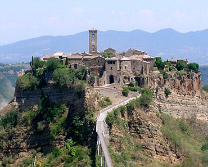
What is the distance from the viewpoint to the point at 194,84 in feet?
175

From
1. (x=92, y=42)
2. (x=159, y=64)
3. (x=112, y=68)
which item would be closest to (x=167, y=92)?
(x=159, y=64)

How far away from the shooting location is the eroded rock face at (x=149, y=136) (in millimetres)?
36684

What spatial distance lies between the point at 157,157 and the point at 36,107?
14.9m

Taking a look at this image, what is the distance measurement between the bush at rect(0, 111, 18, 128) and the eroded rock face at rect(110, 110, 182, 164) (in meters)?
13.0

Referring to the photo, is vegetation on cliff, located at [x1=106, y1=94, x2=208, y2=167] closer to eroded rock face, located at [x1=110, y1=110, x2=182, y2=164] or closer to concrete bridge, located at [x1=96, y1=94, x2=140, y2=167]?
eroded rock face, located at [x1=110, y1=110, x2=182, y2=164]

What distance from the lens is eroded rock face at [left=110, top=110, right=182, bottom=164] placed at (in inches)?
1444

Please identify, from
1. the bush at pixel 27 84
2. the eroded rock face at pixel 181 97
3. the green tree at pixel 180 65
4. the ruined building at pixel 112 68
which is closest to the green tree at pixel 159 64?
the ruined building at pixel 112 68

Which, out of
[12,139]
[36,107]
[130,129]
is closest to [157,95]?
[130,129]

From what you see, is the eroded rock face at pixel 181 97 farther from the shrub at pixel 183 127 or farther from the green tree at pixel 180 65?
the shrub at pixel 183 127

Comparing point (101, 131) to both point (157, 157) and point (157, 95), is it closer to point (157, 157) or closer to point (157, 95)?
point (157, 157)

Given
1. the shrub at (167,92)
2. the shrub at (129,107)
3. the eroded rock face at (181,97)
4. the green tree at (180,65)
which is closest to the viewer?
the shrub at (129,107)

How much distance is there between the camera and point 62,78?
4325 cm

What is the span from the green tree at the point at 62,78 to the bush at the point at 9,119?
5891mm

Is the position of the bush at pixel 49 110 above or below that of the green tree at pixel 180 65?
below
